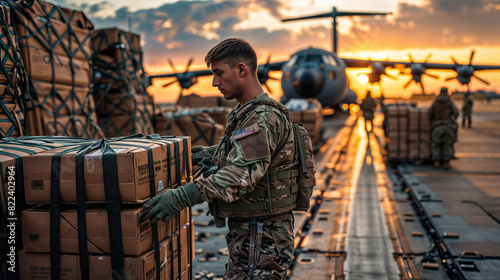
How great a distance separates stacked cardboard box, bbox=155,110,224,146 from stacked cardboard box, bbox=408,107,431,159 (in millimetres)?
5423

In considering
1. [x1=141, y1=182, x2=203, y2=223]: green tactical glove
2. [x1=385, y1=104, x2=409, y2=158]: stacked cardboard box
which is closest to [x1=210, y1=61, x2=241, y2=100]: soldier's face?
[x1=141, y1=182, x2=203, y2=223]: green tactical glove

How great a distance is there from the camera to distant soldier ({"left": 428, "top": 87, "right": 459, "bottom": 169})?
36.0 feet

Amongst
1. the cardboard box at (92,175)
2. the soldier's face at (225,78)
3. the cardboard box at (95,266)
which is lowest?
the cardboard box at (95,266)

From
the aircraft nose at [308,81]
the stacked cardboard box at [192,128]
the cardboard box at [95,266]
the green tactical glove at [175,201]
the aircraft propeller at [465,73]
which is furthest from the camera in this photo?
the aircraft propeller at [465,73]

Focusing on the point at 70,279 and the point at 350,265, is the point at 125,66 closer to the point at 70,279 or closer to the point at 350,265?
the point at 350,265

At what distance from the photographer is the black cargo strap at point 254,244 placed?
270 centimetres

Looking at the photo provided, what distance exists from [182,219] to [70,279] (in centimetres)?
86

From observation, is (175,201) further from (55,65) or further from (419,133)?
(419,133)

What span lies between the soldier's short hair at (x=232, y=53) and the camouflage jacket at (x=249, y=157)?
27 centimetres

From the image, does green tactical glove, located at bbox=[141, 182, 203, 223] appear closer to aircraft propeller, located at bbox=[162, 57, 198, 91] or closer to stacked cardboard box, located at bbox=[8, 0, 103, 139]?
stacked cardboard box, located at bbox=[8, 0, 103, 139]

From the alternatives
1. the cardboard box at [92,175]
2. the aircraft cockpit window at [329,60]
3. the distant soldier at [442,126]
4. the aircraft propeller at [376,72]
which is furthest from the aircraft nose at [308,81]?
the cardboard box at [92,175]

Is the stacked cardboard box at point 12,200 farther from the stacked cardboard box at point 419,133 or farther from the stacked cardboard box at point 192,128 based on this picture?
the stacked cardboard box at point 419,133

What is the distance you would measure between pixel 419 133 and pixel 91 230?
10.8m

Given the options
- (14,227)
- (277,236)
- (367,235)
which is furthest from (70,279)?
(367,235)
